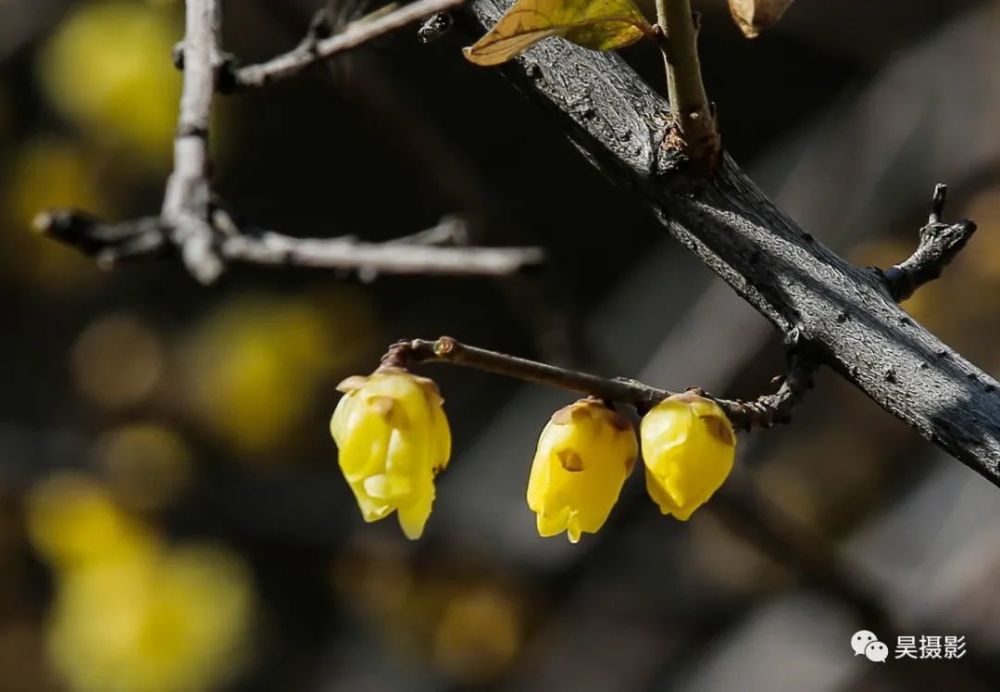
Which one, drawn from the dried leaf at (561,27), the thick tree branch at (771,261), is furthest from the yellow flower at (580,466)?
the dried leaf at (561,27)

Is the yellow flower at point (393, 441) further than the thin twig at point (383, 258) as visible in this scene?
Yes

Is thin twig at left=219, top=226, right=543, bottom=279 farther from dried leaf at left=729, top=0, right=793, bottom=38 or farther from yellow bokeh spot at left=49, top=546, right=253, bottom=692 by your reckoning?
yellow bokeh spot at left=49, top=546, right=253, bottom=692

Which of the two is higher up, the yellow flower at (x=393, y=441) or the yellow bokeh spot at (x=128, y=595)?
the yellow flower at (x=393, y=441)

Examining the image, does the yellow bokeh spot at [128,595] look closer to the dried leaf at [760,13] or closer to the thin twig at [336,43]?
the thin twig at [336,43]

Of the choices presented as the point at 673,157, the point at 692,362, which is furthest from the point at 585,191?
the point at 673,157

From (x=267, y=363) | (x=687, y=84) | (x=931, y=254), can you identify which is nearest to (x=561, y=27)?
(x=687, y=84)

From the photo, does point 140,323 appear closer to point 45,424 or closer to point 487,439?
point 45,424
